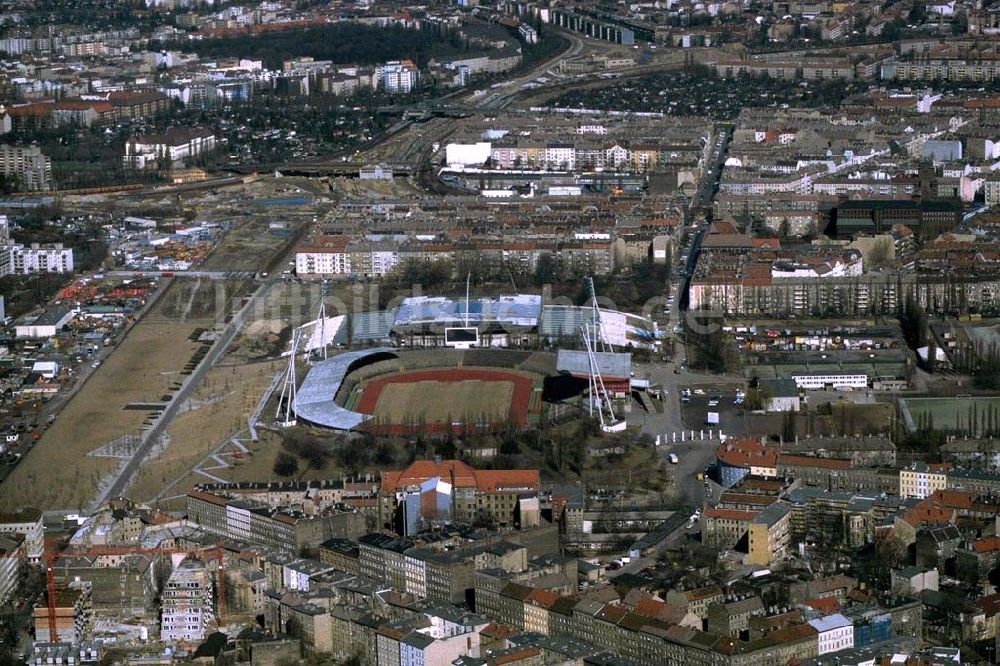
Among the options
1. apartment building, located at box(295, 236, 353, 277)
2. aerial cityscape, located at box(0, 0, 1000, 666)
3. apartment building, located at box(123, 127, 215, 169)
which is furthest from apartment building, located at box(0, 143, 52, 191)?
apartment building, located at box(295, 236, 353, 277)

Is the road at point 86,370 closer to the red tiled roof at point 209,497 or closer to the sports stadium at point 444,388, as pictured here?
the sports stadium at point 444,388

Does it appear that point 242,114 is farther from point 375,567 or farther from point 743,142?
point 375,567

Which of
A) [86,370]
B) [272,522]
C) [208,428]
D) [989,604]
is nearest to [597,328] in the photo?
[208,428]

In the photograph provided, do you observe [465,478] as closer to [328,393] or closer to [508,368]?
[328,393]

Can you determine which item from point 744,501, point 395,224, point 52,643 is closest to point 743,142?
point 395,224

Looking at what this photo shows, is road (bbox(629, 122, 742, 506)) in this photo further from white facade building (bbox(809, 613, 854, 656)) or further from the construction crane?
the construction crane
